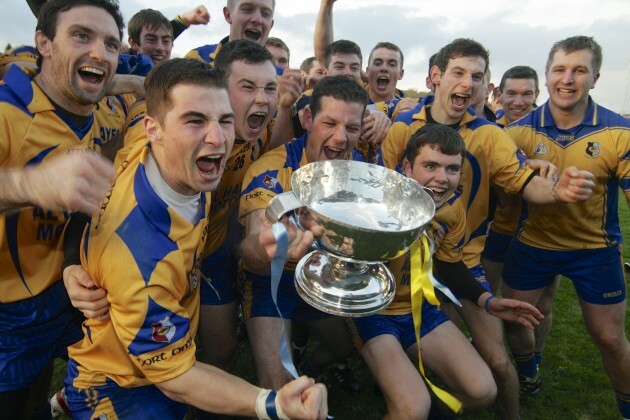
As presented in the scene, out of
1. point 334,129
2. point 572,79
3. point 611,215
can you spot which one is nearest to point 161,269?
point 334,129

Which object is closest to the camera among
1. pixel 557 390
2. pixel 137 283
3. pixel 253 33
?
pixel 137 283

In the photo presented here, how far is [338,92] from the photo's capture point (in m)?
2.88

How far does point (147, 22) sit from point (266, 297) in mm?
3531

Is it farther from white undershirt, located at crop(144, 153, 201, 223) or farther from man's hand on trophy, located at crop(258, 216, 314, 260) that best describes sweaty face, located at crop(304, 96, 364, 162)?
man's hand on trophy, located at crop(258, 216, 314, 260)

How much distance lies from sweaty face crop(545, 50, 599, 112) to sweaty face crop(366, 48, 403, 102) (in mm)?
2118

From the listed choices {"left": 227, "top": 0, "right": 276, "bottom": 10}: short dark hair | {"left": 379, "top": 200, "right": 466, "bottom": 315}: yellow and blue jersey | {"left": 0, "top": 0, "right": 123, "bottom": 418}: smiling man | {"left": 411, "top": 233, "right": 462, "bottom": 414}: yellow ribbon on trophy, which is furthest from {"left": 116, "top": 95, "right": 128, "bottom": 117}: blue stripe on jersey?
{"left": 411, "top": 233, "right": 462, "bottom": 414}: yellow ribbon on trophy

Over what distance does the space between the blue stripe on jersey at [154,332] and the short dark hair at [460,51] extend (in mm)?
2934

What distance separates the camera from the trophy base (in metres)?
1.77

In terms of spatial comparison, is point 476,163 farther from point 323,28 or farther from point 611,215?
point 323,28

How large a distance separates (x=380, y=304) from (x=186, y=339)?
0.82 metres

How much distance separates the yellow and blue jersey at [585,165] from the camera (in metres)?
3.30

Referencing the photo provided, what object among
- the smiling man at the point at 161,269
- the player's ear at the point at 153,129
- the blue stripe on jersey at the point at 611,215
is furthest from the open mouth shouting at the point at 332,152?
the blue stripe on jersey at the point at 611,215

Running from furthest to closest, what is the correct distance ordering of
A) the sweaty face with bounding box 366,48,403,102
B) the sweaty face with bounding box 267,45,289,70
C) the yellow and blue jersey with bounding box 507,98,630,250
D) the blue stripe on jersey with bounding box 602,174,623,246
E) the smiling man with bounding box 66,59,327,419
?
1. the sweaty face with bounding box 267,45,289,70
2. the sweaty face with bounding box 366,48,403,102
3. the blue stripe on jersey with bounding box 602,174,623,246
4. the yellow and blue jersey with bounding box 507,98,630,250
5. the smiling man with bounding box 66,59,327,419

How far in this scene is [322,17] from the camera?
19.0 feet
